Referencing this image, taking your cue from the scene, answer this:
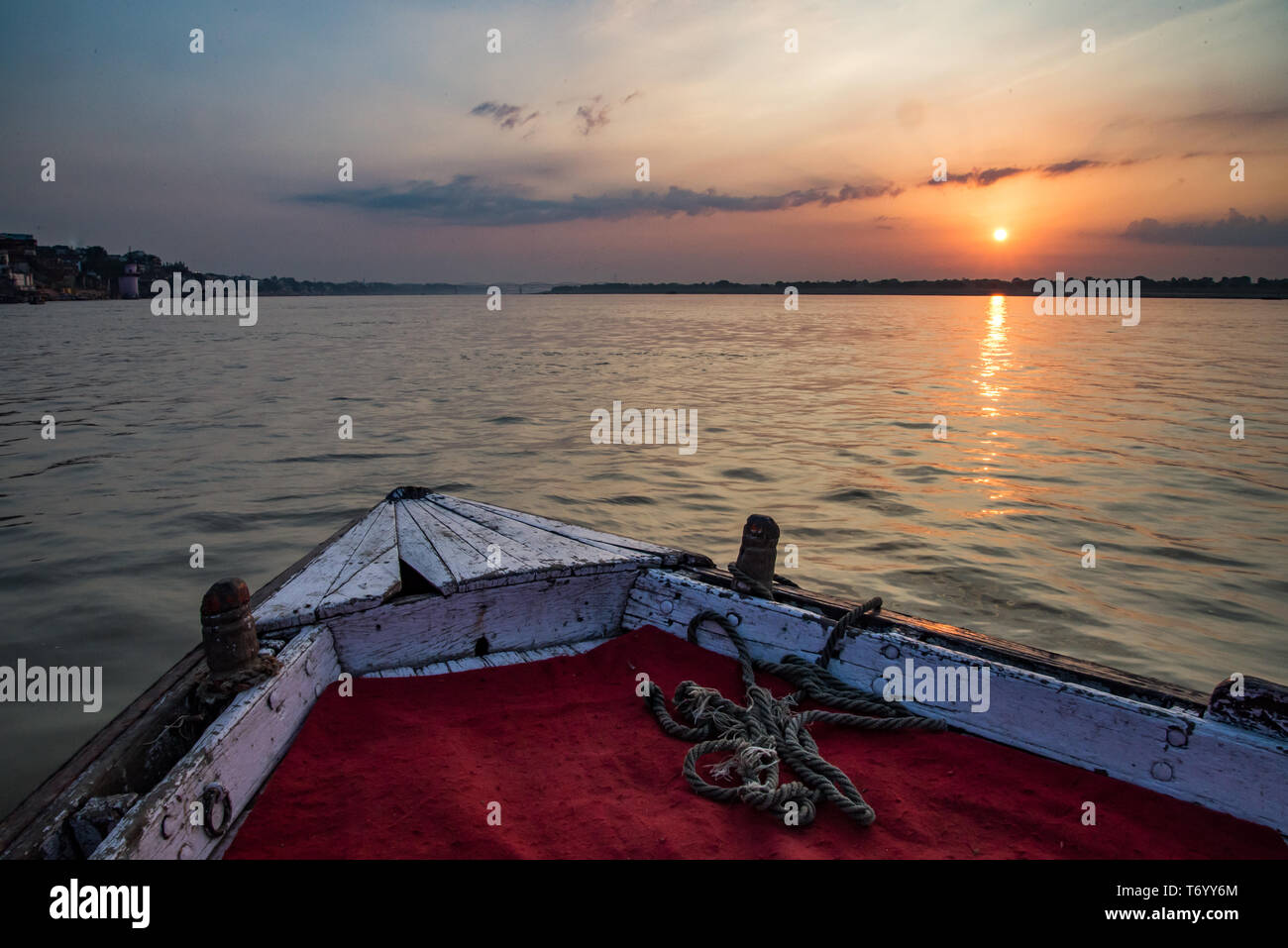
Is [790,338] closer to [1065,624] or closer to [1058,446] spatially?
[1058,446]

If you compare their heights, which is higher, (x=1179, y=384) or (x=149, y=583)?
(x=1179, y=384)

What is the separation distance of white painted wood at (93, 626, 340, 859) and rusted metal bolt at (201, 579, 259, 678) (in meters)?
0.14

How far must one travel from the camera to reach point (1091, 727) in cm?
264

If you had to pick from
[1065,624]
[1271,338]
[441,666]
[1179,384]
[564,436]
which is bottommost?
[1065,624]

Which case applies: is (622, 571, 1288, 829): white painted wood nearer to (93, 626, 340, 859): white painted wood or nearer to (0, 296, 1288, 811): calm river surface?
(93, 626, 340, 859): white painted wood

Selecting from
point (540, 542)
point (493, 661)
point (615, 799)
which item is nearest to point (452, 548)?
point (540, 542)

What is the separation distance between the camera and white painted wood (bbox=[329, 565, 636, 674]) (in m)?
3.49

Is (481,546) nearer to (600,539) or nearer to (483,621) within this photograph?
(483,621)

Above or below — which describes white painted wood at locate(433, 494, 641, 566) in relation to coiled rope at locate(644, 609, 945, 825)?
above

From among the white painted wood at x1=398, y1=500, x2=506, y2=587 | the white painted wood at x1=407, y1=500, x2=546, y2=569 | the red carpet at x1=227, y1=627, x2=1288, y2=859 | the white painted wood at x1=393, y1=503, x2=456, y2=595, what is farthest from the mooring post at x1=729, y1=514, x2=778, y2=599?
the white painted wood at x1=393, y1=503, x2=456, y2=595

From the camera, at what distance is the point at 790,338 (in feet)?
131

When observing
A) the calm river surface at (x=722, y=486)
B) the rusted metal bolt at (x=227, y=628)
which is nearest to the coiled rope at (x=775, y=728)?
the rusted metal bolt at (x=227, y=628)
